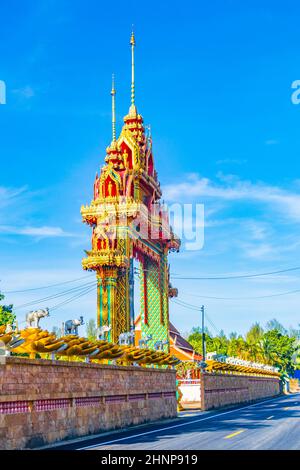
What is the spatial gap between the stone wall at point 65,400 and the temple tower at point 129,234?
17.8 metres

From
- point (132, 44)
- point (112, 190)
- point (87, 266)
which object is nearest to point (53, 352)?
point (87, 266)

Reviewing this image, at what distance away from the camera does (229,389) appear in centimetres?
6009

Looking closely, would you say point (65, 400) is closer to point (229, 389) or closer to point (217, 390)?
point (217, 390)

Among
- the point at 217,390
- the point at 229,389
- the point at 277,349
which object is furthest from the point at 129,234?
the point at 277,349

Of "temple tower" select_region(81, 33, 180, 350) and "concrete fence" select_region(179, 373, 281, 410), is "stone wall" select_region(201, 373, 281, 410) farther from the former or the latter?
"temple tower" select_region(81, 33, 180, 350)

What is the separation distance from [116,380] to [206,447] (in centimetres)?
1245

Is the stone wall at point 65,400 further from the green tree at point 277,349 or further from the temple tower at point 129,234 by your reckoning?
the green tree at point 277,349

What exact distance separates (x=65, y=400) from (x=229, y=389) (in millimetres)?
39630

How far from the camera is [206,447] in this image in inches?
672

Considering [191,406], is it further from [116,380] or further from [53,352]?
[53,352]

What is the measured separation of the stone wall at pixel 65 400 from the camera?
61.5 feet

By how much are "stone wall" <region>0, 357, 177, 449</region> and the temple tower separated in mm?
17758

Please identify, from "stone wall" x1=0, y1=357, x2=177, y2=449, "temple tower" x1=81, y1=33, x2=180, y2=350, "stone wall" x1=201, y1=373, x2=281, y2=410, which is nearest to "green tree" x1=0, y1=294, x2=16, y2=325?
"temple tower" x1=81, y1=33, x2=180, y2=350

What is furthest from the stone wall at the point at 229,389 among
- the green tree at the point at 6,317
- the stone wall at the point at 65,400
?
the green tree at the point at 6,317
